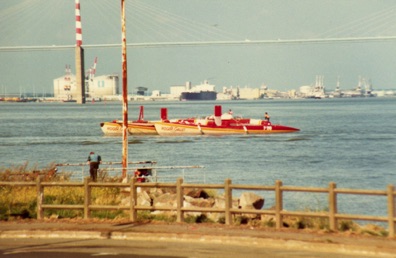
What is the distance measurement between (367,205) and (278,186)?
57.2 feet

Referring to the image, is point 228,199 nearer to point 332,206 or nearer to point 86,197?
point 332,206

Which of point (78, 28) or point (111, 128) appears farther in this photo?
point (78, 28)

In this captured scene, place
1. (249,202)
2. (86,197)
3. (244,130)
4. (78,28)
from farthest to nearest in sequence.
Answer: (78,28) → (244,130) → (249,202) → (86,197)

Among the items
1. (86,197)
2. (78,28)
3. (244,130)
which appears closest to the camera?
(86,197)

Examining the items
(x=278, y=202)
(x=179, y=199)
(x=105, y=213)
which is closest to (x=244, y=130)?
(x=105, y=213)

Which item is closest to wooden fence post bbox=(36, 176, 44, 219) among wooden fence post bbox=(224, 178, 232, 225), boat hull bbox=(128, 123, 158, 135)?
wooden fence post bbox=(224, 178, 232, 225)

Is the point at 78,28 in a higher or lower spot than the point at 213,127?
higher

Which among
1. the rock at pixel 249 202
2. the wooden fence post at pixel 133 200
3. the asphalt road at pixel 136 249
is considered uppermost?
the wooden fence post at pixel 133 200

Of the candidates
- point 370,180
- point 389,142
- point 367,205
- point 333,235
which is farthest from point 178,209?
point 389,142

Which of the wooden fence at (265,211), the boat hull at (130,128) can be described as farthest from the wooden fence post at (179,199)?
the boat hull at (130,128)

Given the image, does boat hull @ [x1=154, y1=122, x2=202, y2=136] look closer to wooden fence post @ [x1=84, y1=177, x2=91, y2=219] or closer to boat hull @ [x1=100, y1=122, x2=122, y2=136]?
boat hull @ [x1=100, y1=122, x2=122, y2=136]

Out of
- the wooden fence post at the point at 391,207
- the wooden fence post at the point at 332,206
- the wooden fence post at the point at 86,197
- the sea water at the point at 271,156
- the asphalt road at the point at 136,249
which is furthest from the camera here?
the sea water at the point at 271,156

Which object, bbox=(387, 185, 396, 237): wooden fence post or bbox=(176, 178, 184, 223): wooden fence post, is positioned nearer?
bbox=(387, 185, 396, 237): wooden fence post

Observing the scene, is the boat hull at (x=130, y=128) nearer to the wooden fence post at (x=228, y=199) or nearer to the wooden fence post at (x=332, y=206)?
the wooden fence post at (x=228, y=199)
